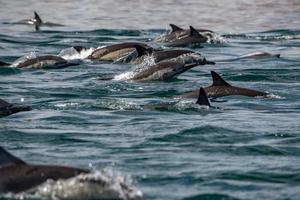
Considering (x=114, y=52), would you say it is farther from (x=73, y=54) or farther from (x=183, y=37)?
(x=183, y=37)

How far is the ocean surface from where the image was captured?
37.7 ft

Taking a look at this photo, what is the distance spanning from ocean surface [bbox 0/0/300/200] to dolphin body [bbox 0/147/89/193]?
134 mm

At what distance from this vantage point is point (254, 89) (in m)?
19.5

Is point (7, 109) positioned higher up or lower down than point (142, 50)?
lower down

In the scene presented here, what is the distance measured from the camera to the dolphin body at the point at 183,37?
27578 mm

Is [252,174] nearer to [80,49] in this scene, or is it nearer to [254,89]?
[254,89]

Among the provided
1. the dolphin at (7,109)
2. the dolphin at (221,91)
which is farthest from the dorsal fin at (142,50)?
the dolphin at (7,109)

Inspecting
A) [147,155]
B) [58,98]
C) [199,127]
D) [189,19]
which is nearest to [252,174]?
[147,155]

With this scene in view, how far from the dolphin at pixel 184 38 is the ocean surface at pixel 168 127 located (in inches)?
13.5

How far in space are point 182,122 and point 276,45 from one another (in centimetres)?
1482

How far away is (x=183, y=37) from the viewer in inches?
1101

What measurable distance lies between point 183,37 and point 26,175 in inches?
722

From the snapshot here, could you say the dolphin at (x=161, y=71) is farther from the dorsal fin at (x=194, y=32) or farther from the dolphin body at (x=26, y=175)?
the dolphin body at (x=26, y=175)

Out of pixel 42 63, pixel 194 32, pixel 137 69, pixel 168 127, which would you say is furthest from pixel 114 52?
pixel 168 127
